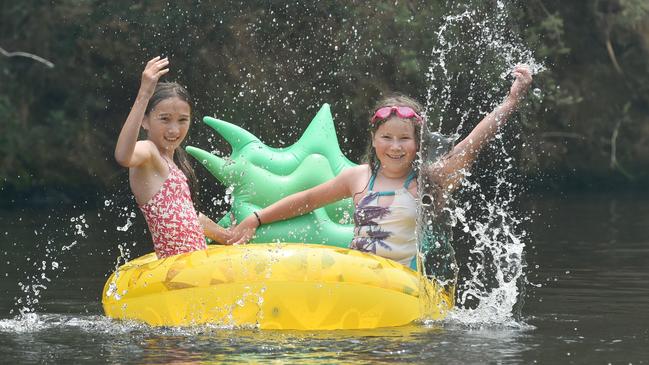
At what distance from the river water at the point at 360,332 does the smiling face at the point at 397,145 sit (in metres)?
0.76

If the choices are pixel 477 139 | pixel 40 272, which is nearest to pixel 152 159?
pixel 477 139

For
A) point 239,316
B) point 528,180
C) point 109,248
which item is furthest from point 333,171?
point 528,180

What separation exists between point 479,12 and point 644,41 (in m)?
4.75

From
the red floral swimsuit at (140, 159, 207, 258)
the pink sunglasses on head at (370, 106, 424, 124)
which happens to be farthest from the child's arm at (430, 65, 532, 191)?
the red floral swimsuit at (140, 159, 207, 258)

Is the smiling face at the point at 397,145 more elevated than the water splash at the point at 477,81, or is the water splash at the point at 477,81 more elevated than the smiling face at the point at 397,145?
A: the water splash at the point at 477,81

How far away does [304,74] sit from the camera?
1639 centimetres

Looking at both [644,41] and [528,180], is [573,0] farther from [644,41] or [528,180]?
[528,180]

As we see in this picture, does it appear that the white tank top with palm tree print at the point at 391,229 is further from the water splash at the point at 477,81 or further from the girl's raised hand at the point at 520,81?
the water splash at the point at 477,81

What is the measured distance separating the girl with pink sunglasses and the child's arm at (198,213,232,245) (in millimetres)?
612

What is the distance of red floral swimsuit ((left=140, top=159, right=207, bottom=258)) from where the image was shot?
20.7 ft

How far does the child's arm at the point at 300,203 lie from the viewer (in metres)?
6.63

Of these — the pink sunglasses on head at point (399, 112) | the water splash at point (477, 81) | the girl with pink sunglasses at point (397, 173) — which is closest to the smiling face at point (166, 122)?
the girl with pink sunglasses at point (397, 173)

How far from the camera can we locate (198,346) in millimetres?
5477

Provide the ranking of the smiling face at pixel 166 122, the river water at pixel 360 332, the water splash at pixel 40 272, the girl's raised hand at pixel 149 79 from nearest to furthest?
the river water at pixel 360 332 < the girl's raised hand at pixel 149 79 < the smiling face at pixel 166 122 < the water splash at pixel 40 272
